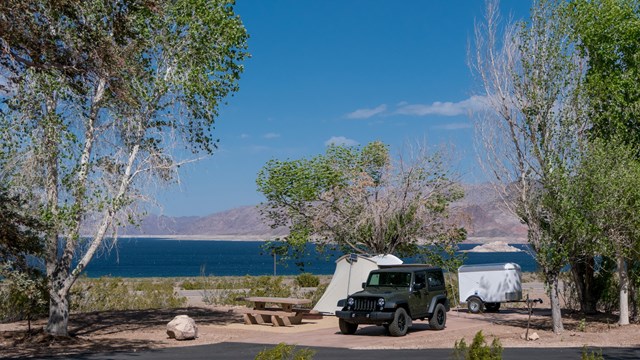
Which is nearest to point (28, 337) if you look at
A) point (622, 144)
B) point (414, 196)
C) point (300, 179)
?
point (300, 179)

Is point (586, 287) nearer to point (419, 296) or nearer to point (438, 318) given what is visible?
point (438, 318)

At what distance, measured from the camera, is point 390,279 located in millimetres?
22938

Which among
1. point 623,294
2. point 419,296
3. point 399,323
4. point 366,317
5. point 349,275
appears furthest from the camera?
point 349,275

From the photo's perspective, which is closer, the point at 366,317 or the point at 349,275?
the point at 366,317

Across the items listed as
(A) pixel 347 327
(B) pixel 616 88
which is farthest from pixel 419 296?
(B) pixel 616 88

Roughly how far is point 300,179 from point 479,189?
28.1ft

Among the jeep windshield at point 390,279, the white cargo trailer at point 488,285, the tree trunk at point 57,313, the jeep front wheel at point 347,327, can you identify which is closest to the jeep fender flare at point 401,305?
the jeep windshield at point 390,279

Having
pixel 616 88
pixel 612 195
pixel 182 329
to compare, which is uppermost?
pixel 616 88

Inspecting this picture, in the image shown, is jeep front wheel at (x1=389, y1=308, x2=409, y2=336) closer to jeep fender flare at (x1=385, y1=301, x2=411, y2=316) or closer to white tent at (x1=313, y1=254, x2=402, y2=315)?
jeep fender flare at (x1=385, y1=301, x2=411, y2=316)

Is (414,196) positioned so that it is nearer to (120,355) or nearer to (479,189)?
(479,189)

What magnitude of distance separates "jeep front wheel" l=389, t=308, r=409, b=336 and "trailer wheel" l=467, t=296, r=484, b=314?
315 inches

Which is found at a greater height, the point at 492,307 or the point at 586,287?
the point at 586,287

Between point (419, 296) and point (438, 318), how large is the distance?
1184mm

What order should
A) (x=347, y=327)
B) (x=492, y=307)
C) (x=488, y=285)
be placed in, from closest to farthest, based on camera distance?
(x=347, y=327) → (x=488, y=285) → (x=492, y=307)
